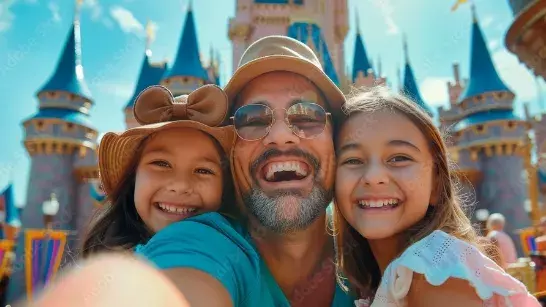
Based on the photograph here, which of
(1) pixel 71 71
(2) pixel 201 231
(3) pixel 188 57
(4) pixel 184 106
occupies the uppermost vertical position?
(3) pixel 188 57

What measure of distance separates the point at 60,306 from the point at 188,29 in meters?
17.1

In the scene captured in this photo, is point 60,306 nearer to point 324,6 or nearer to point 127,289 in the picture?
point 127,289

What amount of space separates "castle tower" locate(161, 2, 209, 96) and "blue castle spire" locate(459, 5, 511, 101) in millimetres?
10024

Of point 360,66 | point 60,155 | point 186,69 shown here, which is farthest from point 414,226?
point 360,66

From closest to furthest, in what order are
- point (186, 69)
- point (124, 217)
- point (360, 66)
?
point (124, 217) → point (186, 69) → point (360, 66)

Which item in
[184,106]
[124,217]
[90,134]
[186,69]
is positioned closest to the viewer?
[184,106]

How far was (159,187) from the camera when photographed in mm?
1789

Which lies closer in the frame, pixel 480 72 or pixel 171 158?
pixel 171 158

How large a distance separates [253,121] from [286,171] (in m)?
0.24

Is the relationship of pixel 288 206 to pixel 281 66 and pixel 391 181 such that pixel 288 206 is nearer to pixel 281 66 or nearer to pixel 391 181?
pixel 391 181

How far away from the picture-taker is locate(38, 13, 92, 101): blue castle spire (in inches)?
599

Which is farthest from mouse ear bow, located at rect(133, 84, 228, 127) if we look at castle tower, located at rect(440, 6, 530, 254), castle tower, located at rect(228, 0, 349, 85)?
castle tower, located at rect(228, 0, 349, 85)

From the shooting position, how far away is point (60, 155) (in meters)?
14.3

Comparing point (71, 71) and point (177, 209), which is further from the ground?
point (71, 71)
